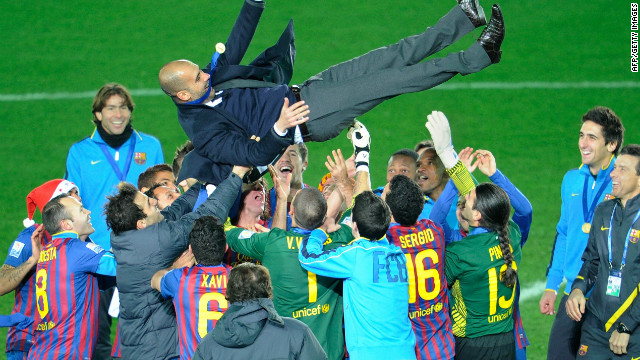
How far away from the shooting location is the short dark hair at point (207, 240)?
Answer: 16.5ft

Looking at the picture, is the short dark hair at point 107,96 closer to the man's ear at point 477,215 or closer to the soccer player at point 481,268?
the soccer player at point 481,268

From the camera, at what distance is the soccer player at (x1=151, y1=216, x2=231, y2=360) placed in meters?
5.04

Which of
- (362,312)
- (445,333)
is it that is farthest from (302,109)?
(445,333)

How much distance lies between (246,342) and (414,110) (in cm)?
723

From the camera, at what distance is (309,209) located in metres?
5.39

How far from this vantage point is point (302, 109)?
536cm

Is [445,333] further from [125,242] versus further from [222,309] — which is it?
[125,242]

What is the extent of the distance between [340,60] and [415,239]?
6.73m

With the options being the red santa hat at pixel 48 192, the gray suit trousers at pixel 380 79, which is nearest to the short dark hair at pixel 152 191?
the red santa hat at pixel 48 192

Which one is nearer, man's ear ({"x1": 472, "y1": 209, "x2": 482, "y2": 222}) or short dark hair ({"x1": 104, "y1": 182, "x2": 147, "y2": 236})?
short dark hair ({"x1": 104, "y1": 182, "x2": 147, "y2": 236})

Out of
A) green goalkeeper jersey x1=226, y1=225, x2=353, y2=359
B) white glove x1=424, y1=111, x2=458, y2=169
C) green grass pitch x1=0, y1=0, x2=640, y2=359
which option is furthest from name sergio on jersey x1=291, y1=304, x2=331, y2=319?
green grass pitch x1=0, y1=0, x2=640, y2=359

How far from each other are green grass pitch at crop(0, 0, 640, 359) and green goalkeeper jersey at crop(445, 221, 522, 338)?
3971 millimetres

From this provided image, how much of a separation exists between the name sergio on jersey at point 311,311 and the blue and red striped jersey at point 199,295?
584mm

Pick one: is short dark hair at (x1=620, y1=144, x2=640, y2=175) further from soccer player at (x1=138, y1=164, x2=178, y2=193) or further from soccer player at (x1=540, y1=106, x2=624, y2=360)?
soccer player at (x1=138, y1=164, x2=178, y2=193)
